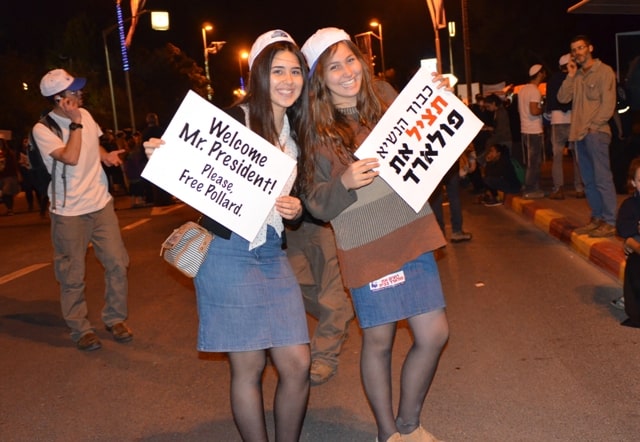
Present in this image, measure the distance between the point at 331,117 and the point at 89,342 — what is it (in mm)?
3455

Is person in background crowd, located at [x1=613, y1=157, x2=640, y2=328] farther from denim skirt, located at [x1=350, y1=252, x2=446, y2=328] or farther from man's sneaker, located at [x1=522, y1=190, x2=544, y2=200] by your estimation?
man's sneaker, located at [x1=522, y1=190, x2=544, y2=200]

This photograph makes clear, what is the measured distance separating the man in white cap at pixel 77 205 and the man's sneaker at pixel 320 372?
190 cm

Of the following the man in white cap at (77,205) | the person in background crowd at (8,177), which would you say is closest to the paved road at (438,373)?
the man in white cap at (77,205)

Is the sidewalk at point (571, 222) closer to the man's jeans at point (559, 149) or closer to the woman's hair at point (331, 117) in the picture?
the man's jeans at point (559, 149)

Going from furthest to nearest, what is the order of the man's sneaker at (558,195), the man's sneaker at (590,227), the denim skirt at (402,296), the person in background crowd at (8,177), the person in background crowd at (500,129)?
the person in background crowd at (8,177) → the person in background crowd at (500,129) → the man's sneaker at (558,195) → the man's sneaker at (590,227) → the denim skirt at (402,296)

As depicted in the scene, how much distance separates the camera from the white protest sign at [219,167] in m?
3.50

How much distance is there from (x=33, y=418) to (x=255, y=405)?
2045mm

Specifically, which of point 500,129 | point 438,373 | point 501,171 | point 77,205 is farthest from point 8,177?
point 438,373

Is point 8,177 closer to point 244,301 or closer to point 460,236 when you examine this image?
point 460,236

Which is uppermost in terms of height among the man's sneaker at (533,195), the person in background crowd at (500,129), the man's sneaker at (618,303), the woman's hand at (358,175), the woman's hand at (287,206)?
the woman's hand at (358,175)

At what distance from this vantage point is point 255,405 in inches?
142

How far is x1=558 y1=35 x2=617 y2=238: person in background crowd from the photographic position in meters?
9.03

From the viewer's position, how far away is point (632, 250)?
5922mm

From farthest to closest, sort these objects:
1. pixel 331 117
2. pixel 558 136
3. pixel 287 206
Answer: pixel 558 136 → pixel 331 117 → pixel 287 206
